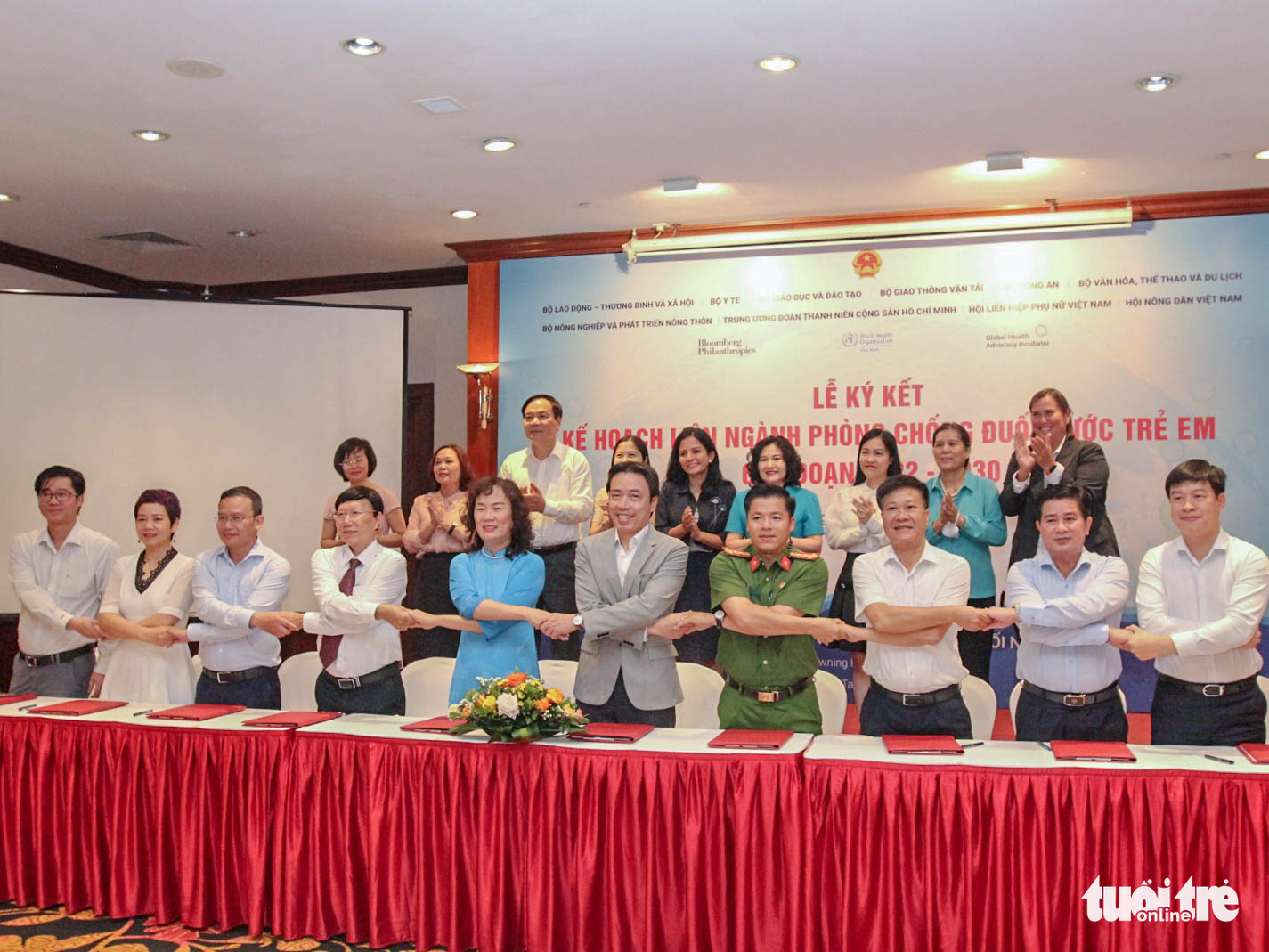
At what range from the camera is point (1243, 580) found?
11.1ft

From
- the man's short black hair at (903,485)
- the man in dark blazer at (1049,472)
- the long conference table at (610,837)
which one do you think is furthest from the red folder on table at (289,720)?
the man in dark blazer at (1049,472)

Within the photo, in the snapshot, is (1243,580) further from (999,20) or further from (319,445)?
(319,445)

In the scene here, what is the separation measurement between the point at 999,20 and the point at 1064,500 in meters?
1.68

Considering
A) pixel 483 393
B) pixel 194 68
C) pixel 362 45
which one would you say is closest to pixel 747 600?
pixel 362 45

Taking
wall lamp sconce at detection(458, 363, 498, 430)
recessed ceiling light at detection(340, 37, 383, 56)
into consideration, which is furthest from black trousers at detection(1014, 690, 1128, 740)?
wall lamp sconce at detection(458, 363, 498, 430)

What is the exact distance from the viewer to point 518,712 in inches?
126

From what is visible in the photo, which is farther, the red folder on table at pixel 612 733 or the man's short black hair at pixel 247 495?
the man's short black hair at pixel 247 495

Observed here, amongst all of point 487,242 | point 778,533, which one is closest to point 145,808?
point 778,533

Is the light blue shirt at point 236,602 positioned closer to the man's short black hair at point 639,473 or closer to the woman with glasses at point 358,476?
the man's short black hair at point 639,473

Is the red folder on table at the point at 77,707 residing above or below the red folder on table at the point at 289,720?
below

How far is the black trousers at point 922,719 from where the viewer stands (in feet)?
11.4

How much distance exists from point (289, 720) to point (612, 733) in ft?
3.51

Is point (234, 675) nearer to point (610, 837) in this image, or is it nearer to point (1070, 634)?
point (610, 837)

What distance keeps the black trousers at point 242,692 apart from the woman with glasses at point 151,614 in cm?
20
